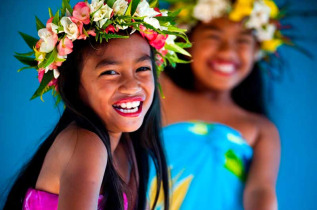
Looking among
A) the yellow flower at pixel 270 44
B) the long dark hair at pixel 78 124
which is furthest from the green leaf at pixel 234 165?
the long dark hair at pixel 78 124

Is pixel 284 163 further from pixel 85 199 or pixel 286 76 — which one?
pixel 85 199

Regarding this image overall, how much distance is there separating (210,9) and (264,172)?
778mm

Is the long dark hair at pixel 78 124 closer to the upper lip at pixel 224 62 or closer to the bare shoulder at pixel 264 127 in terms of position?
the upper lip at pixel 224 62

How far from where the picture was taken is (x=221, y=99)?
259 centimetres

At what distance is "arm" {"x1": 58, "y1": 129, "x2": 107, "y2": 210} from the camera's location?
1.21 m

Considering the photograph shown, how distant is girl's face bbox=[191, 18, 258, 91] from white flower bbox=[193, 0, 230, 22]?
4 cm

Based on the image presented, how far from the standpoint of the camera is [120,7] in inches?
55.2

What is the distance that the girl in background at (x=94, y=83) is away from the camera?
135 centimetres

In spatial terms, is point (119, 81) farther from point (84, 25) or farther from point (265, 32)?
point (265, 32)

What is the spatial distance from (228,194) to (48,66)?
1231mm

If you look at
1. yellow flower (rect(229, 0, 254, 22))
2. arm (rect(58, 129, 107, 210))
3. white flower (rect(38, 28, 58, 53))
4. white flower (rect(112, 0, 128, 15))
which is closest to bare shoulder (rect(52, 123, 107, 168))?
arm (rect(58, 129, 107, 210))

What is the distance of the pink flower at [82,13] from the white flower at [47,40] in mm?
80

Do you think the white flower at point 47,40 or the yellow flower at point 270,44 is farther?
the yellow flower at point 270,44

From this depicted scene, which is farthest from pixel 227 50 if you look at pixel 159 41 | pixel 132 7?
pixel 132 7
